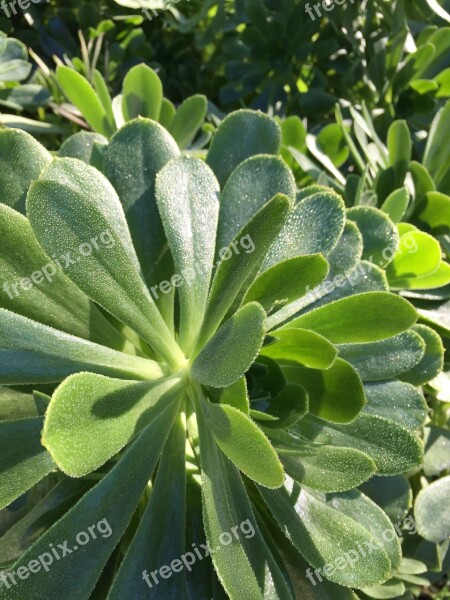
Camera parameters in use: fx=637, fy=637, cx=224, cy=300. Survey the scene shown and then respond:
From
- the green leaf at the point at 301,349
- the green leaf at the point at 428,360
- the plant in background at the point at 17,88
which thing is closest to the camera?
the green leaf at the point at 301,349

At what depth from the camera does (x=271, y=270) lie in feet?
2.29

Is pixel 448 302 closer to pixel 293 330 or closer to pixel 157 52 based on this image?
pixel 293 330

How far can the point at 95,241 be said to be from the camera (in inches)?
27.0

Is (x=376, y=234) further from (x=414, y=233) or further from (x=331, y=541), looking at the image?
(x=331, y=541)

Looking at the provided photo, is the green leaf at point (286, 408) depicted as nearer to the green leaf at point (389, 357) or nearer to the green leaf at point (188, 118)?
the green leaf at point (389, 357)

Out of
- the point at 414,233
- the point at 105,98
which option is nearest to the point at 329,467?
the point at 414,233

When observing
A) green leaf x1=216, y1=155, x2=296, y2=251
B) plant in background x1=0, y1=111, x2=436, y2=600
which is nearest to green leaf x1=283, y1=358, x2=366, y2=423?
plant in background x1=0, y1=111, x2=436, y2=600

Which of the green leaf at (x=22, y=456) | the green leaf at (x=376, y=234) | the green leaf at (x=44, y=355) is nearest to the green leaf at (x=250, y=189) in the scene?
the green leaf at (x=376, y=234)

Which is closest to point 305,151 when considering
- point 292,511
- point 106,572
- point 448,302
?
point 448,302

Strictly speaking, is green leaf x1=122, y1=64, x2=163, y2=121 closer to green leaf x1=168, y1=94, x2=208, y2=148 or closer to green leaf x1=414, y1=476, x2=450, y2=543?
green leaf x1=168, y1=94, x2=208, y2=148

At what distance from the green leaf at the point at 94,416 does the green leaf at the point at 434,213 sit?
579 millimetres

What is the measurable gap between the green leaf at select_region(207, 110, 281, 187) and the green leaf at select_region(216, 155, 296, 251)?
70mm

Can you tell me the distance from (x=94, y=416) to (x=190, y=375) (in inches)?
5.5

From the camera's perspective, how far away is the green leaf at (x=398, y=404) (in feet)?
2.78
